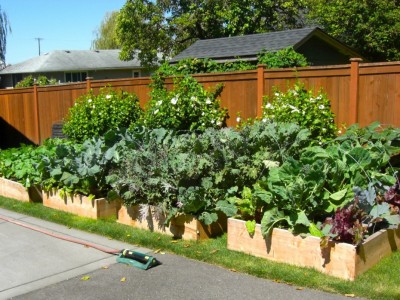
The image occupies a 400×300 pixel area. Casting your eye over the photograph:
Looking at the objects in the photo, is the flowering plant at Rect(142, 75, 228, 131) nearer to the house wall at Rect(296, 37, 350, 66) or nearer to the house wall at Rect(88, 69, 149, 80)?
the house wall at Rect(296, 37, 350, 66)

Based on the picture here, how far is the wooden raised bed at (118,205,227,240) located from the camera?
594 centimetres

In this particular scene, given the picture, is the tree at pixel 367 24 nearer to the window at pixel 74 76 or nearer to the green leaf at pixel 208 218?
the green leaf at pixel 208 218

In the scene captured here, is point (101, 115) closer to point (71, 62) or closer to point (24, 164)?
point (24, 164)

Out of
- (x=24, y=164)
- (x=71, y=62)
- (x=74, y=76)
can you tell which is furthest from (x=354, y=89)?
(x=74, y=76)

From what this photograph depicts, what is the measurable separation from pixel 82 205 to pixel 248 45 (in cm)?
943

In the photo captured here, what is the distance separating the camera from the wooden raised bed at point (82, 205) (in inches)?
278

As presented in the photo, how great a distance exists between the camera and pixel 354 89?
23.9 feet

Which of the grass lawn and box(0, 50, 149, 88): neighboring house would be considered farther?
box(0, 50, 149, 88): neighboring house

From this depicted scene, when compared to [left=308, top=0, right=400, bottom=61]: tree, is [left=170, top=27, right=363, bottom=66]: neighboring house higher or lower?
lower

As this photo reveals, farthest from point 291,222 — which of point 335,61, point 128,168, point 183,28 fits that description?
point 183,28

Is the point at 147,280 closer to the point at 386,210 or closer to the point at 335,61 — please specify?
the point at 386,210

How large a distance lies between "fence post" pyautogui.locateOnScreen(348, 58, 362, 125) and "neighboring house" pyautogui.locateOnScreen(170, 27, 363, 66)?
650cm

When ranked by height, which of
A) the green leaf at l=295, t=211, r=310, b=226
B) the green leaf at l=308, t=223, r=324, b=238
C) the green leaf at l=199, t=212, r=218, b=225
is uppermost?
the green leaf at l=295, t=211, r=310, b=226

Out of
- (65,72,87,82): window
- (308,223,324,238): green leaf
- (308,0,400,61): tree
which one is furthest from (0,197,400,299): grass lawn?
(65,72,87,82): window
